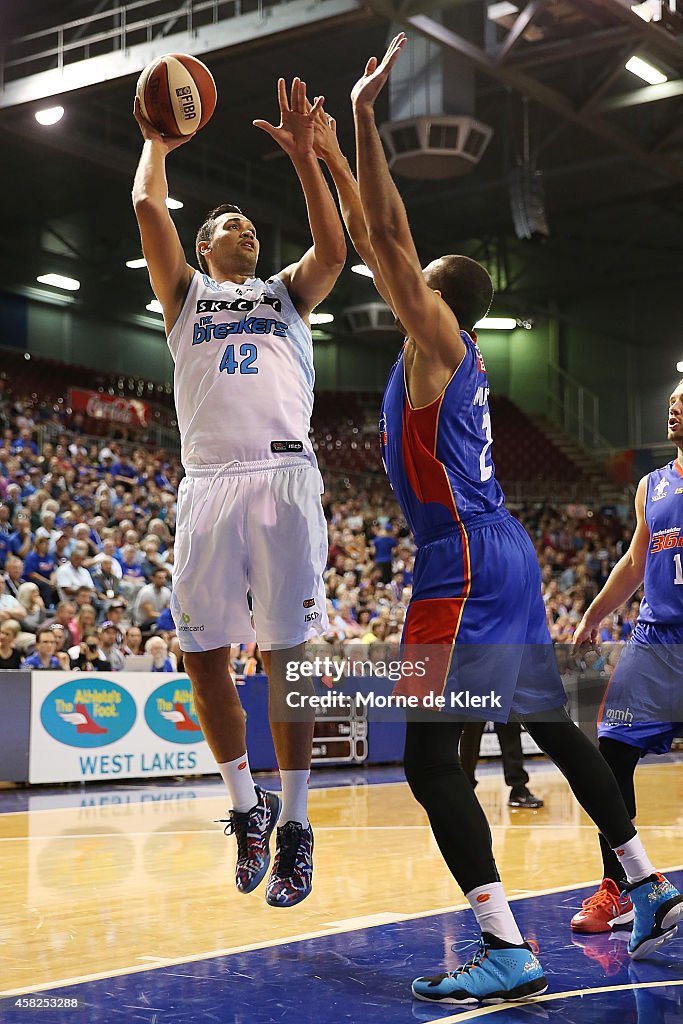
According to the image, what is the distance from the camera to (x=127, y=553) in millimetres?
14836

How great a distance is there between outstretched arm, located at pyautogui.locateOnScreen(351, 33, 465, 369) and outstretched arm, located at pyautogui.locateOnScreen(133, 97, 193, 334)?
823 mm

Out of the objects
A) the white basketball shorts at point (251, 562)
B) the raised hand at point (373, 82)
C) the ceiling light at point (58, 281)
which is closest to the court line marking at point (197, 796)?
the white basketball shorts at point (251, 562)

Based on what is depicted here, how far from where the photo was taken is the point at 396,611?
17.0 metres

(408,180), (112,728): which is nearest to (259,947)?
(112,728)

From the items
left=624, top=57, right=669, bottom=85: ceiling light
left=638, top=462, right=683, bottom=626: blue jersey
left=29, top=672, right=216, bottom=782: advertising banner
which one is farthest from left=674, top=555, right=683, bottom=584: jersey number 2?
left=624, top=57, right=669, bottom=85: ceiling light

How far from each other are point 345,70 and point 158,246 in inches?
662

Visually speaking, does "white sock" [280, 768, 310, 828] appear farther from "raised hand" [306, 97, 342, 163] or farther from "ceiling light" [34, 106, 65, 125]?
"ceiling light" [34, 106, 65, 125]

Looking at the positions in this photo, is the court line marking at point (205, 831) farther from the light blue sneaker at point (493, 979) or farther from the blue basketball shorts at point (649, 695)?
the light blue sneaker at point (493, 979)

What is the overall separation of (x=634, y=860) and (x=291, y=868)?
117cm

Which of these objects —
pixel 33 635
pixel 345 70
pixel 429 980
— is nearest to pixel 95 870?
pixel 429 980

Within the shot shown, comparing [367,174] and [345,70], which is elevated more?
[345,70]

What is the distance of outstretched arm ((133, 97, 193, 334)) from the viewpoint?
400 cm

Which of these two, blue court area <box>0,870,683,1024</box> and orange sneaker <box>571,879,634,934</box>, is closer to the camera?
blue court area <box>0,870,683,1024</box>

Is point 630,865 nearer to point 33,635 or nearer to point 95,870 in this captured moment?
point 95,870
